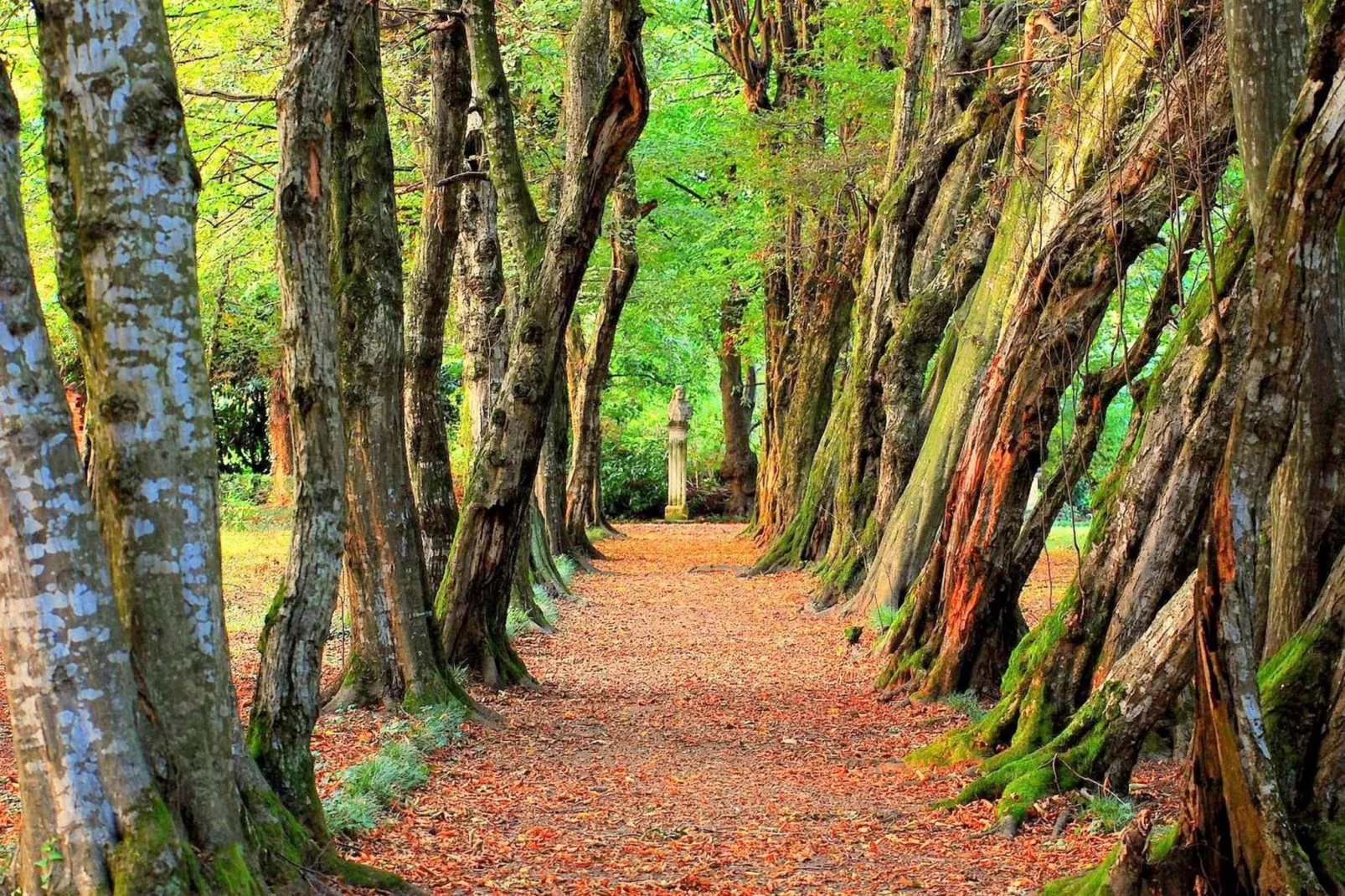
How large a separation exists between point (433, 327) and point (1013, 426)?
4.43 m

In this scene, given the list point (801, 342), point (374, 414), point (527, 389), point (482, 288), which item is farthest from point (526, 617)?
point (801, 342)

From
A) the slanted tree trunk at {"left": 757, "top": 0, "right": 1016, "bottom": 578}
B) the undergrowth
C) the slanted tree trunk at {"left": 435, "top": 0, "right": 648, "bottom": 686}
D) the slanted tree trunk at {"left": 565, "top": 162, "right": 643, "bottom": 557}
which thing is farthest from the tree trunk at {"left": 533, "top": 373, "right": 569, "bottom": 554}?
the slanted tree trunk at {"left": 435, "top": 0, "right": 648, "bottom": 686}

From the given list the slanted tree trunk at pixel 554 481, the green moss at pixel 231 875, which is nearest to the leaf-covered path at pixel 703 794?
the green moss at pixel 231 875

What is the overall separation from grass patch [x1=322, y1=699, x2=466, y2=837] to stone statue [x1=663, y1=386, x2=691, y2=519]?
22.7 m

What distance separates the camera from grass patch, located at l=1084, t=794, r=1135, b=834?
237 inches

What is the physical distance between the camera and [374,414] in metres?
8.12

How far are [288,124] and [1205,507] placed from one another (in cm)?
481

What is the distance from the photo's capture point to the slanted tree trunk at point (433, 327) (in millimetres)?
10078

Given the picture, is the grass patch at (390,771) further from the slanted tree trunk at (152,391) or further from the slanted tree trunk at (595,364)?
the slanted tree trunk at (595,364)

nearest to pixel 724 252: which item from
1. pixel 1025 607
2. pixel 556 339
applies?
pixel 1025 607

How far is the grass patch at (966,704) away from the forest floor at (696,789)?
0.43ft

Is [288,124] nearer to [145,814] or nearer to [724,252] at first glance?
[145,814]

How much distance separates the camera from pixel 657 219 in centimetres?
2555

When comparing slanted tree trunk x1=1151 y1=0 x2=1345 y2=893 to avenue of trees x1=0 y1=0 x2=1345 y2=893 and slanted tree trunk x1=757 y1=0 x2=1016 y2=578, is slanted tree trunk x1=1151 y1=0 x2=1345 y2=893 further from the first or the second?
slanted tree trunk x1=757 y1=0 x2=1016 y2=578
